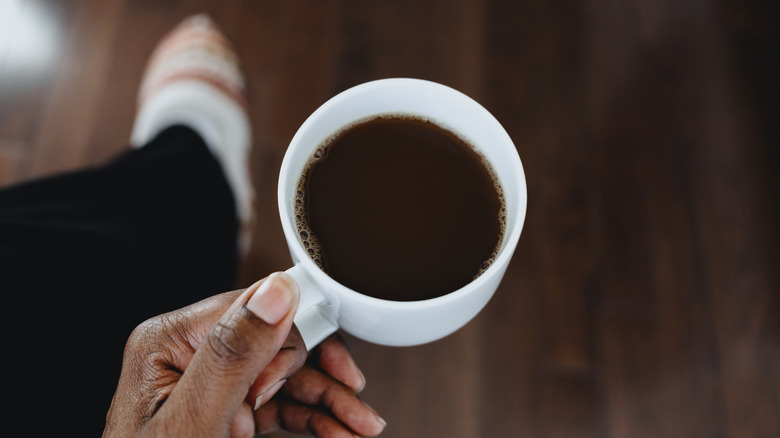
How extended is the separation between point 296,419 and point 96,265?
0.39 m

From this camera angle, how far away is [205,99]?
1.26 meters

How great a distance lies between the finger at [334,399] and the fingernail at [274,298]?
32 cm

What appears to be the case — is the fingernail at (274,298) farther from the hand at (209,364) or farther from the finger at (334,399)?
the finger at (334,399)

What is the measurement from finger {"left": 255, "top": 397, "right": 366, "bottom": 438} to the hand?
167 mm

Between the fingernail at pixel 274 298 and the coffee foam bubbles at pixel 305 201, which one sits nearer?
the fingernail at pixel 274 298

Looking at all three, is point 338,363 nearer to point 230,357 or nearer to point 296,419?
point 296,419

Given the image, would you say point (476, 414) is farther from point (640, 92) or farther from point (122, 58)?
point (122, 58)

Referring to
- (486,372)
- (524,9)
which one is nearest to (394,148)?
(486,372)

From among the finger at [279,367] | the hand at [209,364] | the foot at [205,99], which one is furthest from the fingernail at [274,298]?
the foot at [205,99]

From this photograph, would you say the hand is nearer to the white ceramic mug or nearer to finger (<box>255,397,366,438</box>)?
the white ceramic mug

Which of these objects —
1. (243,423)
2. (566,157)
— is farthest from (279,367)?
(566,157)

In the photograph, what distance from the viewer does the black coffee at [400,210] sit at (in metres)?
0.67

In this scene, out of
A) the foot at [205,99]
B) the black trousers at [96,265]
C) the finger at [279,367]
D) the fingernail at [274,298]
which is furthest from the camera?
the foot at [205,99]

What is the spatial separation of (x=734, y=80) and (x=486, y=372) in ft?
3.28
